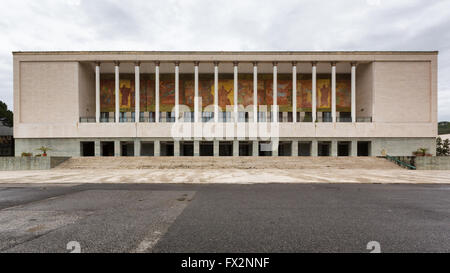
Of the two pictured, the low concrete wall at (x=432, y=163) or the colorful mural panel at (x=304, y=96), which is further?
the colorful mural panel at (x=304, y=96)

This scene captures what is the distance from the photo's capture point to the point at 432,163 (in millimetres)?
19406

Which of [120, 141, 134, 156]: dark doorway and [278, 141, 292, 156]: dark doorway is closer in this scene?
[278, 141, 292, 156]: dark doorway

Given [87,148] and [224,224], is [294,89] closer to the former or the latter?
[224,224]

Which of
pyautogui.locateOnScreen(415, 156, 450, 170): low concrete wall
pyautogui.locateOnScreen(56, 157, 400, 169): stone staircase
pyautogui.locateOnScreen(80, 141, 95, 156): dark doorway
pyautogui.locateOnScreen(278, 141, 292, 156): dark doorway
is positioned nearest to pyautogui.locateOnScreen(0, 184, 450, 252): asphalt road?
pyautogui.locateOnScreen(56, 157, 400, 169): stone staircase

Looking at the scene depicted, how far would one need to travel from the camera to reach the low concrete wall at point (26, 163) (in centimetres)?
1878

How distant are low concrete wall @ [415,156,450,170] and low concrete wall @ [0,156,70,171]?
36587 millimetres

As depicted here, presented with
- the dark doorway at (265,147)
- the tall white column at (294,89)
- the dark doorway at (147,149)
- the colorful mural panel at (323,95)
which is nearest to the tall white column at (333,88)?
the colorful mural panel at (323,95)

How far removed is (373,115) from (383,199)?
83.7ft

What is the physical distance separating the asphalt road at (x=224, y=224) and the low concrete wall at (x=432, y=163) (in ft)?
53.6

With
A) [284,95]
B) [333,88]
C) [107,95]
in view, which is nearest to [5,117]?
[107,95]

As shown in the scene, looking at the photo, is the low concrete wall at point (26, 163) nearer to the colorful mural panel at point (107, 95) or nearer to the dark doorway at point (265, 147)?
the colorful mural panel at point (107, 95)

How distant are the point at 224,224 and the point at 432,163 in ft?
83.4

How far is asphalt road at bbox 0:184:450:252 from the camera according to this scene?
11.1ft

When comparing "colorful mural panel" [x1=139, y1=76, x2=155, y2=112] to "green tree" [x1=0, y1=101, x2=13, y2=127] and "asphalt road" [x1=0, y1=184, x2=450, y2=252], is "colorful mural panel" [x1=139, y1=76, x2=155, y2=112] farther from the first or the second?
"green tree" [x1=0, y1=101, x2=13, y2=127]
